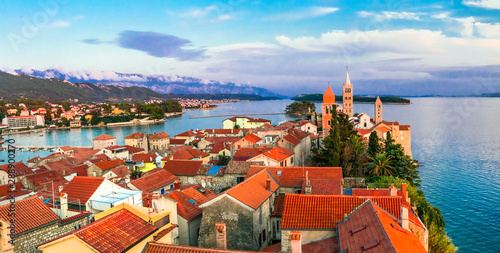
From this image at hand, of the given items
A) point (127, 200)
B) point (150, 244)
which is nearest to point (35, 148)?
point (127, 200)

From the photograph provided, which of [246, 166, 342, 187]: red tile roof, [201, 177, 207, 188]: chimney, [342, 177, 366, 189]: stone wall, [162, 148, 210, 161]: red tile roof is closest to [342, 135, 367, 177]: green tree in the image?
[342, 177, 366, 189]: stone wall

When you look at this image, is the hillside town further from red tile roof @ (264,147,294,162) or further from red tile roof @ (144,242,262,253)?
red tile roof @ (264,147,294,162)

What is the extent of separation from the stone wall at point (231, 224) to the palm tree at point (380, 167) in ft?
55.4

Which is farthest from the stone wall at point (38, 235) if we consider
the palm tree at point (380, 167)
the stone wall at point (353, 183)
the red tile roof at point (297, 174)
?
the palm tree at point (380, 167)

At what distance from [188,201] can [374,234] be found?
27.4 ft

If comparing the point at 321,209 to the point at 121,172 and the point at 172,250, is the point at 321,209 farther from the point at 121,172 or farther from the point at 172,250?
the point at 121,172

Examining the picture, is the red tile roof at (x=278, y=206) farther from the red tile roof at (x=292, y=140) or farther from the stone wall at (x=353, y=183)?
the red tile roof at (x=292, y=140)

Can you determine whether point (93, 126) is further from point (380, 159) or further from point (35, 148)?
point (380, 159)

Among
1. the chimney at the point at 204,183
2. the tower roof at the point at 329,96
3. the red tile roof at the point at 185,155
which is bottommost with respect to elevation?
the red tile roof at the point at 185,155

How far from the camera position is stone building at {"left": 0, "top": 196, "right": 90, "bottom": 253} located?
7.62 meters

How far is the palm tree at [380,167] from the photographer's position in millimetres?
26000

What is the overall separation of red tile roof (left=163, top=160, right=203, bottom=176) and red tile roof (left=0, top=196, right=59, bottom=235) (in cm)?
1558

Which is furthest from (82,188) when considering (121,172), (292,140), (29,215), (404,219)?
(292,140)

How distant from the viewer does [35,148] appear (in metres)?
67.4
